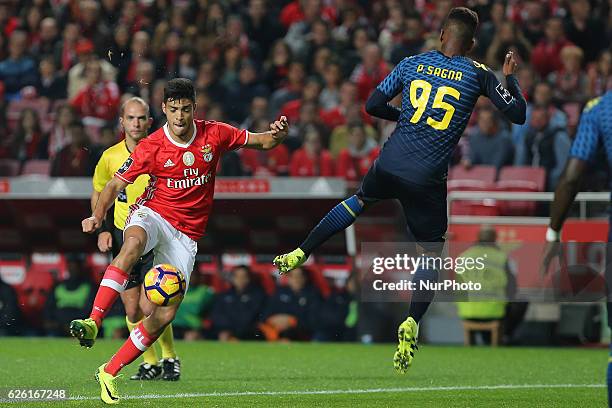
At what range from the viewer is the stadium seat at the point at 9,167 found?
63.1 ft

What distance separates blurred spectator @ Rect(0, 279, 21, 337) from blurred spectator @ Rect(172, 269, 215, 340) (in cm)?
219

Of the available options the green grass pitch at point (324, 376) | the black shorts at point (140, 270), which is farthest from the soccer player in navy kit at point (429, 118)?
the black shorts at point (140, 270)

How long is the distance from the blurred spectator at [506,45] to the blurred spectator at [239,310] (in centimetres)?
474

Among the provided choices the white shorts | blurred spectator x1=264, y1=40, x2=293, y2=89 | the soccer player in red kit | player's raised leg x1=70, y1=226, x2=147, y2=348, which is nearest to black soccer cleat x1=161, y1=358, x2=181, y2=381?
the soccer player in red kit

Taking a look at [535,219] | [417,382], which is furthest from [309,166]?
[417,382]

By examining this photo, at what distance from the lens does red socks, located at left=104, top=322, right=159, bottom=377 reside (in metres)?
9.20

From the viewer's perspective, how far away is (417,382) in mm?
Result: 11609

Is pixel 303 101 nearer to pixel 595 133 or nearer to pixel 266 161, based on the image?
pixel 266 161

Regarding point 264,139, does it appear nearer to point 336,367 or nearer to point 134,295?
point 134,295

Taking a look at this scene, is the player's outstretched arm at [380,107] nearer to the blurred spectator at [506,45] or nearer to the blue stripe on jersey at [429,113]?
the blue stripe on jersey at [429,113]

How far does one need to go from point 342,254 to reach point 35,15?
7666 mm

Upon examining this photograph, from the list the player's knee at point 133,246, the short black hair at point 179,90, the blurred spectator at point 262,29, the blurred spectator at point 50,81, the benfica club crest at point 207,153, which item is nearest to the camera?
the player's knee at point 133,246

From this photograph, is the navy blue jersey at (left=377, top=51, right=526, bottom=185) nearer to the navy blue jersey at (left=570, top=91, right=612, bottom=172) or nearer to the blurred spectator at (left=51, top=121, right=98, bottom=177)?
the navy blue jersey at (left=570, top=91, right=612, bottom=172)

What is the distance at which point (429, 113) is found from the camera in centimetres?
979
